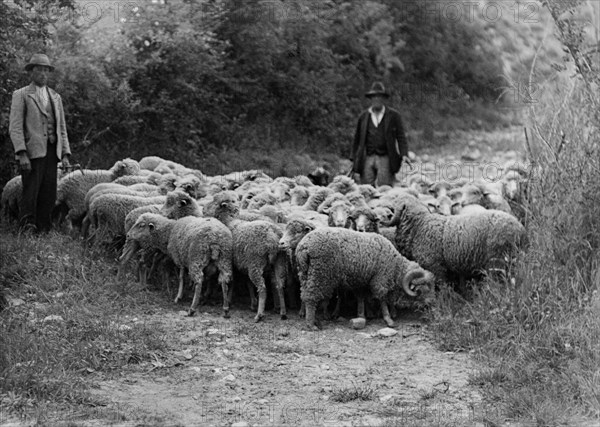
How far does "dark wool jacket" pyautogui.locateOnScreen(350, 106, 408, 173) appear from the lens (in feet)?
44.2

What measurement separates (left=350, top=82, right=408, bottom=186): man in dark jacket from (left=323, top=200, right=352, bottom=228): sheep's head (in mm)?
4525

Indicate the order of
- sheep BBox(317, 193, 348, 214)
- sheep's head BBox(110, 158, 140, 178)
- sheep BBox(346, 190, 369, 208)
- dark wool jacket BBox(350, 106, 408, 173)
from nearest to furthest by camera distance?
sheep BBox(346, 190, 369, 208)
sheep BBox(317, 193, 348, 214)
sheep's head BBox(110, 158, 140, 178)
dark wool jacket BBox(350, 106, 408, 173)

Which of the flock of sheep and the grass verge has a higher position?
the flock of sheep

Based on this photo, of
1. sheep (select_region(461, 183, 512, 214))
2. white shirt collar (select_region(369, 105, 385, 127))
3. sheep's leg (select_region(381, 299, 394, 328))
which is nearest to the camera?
sheep's leg (select_region(381, 299, 394, 328))

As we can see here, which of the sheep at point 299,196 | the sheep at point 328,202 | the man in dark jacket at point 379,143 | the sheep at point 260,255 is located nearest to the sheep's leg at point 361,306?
the sheep at point 260,255

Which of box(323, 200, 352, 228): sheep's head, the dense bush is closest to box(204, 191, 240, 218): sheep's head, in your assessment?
box(323, 200, 352, 228): sheep's head

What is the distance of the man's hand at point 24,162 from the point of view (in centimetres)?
1011

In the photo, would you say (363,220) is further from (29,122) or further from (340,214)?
(29,122)

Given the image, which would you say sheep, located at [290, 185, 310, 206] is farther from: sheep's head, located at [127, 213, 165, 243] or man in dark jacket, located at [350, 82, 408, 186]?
man in dark jacket, located at [350, 82, 408, 186]

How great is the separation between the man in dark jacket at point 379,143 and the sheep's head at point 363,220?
14.7ft

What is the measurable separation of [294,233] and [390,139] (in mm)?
5584

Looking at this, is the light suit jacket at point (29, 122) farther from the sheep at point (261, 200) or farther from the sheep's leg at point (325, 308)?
the sheep's leg at point (325, 308)

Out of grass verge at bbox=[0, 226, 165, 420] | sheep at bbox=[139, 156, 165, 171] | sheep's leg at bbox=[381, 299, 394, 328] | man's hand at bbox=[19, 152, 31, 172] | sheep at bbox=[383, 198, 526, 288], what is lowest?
sheep's leg at bbox=[381, 299, 394, 328]

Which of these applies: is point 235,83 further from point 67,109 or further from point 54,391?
point 54,391
